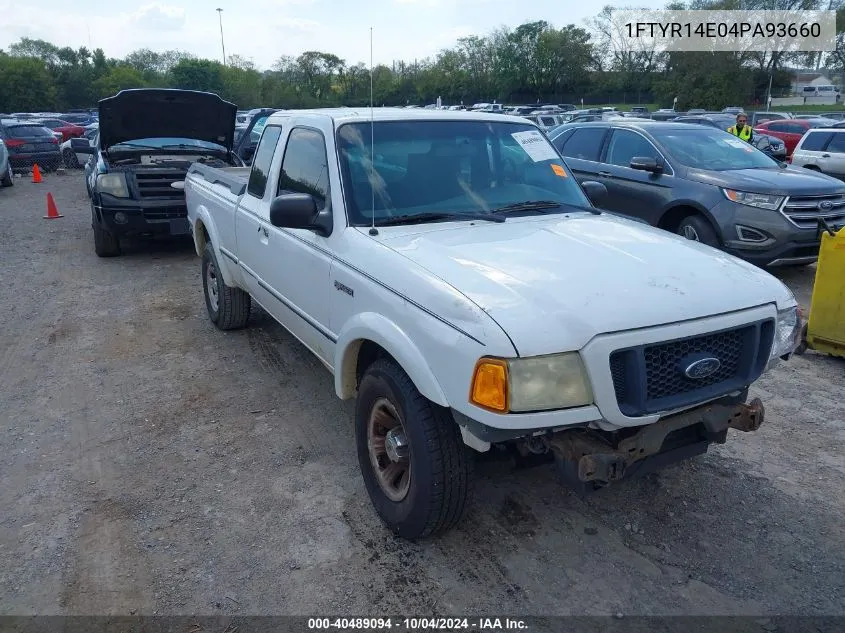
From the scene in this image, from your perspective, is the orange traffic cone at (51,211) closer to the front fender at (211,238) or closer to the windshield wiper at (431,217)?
the front fender at (211,238)

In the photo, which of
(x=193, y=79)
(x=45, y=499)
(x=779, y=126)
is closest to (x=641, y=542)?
(x=45, y=499)

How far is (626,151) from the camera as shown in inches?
353

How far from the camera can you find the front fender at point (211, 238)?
568 cm

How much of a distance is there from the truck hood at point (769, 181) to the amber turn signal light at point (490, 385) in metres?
6.38

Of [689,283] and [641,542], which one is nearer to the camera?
[689,283]

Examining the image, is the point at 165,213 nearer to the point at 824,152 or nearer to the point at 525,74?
the point at 824,152

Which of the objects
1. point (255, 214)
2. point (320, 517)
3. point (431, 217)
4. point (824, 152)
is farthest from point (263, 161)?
point (824, 152)

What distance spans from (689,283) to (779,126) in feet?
78.2

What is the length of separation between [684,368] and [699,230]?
5.93m

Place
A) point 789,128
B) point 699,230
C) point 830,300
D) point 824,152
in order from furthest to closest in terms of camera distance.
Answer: point 789,128, point 824,152, point 699,230, point 830,300

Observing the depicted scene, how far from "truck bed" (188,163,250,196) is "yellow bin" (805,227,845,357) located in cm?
462

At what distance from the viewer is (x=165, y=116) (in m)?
9.43

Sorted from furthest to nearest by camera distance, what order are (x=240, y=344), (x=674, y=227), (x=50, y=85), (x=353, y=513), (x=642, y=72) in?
(x=642, y=72), (x=50, y=85), (x=674, y=227), (x=240, y=344), (x=353, y=513)

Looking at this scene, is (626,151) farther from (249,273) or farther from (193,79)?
(193,79)
